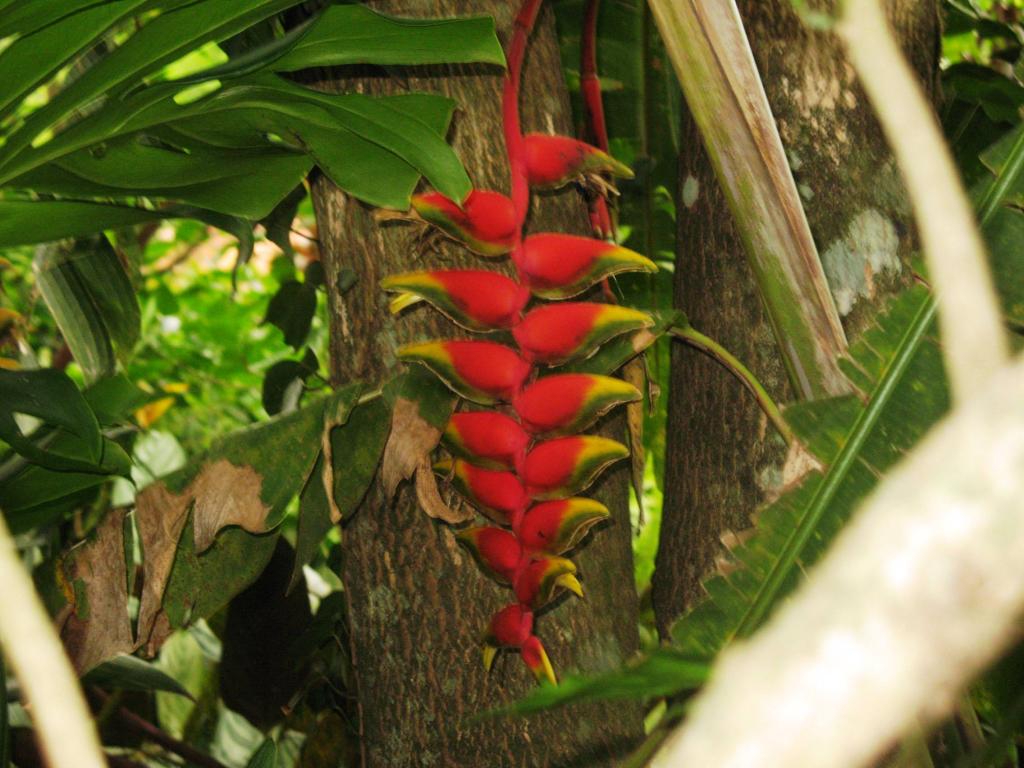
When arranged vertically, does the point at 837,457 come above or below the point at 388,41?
below

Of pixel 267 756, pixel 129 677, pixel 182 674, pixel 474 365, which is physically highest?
pixel 474 365

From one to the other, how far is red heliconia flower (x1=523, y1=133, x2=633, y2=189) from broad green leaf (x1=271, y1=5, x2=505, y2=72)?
0.06 m

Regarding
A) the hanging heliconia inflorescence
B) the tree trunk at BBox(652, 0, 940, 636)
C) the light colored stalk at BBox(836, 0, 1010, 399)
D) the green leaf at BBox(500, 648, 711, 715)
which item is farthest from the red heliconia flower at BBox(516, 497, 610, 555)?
the light colored stalk at BBox(836, 0, 1010, 399)

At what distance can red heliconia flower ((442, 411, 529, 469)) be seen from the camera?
0.66m

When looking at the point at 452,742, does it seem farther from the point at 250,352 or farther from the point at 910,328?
the point at 250,352

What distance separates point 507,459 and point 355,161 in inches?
9.0

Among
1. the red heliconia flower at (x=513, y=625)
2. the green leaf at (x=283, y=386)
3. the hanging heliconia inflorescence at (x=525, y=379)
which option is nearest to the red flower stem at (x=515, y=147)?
the hanging heliconia inflorescence at (x=525, y=379)

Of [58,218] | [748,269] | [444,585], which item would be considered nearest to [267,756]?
[444,585]

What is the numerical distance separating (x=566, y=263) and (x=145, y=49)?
0.95 ft

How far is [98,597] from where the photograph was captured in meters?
0.74

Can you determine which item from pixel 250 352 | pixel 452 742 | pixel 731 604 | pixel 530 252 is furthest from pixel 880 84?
pixel 250 352

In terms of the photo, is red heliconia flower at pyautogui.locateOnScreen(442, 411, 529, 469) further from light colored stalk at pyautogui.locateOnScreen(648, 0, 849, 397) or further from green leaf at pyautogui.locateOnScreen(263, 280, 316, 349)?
green leaf at pyautogui.locateOnScreen(263, 280, 316, 349)

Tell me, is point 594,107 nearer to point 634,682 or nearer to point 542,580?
point 542,580

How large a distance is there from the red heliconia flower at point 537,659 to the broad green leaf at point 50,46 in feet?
1.50
